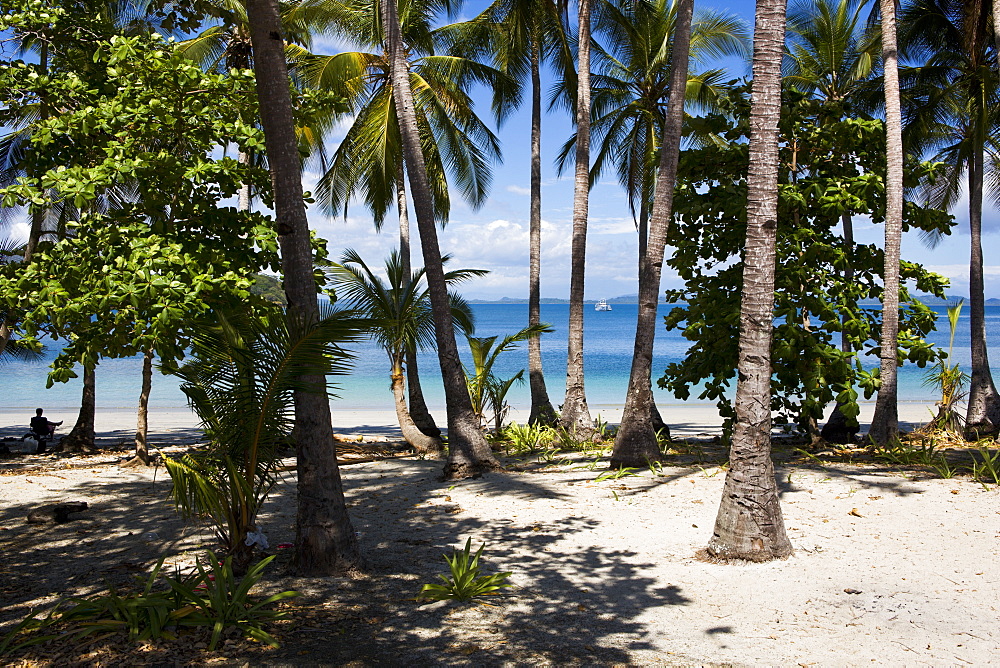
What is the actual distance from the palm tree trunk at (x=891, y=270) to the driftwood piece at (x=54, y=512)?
9563 mm

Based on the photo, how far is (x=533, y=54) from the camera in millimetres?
13539

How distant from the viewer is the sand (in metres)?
4.16

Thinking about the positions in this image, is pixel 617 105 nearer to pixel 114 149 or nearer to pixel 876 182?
pixel 876 182

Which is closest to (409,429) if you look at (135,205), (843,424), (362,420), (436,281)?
(436,281)

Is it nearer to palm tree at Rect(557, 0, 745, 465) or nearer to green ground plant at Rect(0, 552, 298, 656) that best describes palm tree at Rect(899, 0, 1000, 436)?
palm tree at Rect(557, 0, 745, 465)

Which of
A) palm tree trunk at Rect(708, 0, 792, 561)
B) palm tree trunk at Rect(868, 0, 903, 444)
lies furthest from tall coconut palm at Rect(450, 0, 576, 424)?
palm tree trunk at Rect(708, 0, 792, 561)

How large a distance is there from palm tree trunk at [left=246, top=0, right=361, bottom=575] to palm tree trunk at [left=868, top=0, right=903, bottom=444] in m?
7.39

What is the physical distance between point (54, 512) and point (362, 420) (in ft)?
46.2

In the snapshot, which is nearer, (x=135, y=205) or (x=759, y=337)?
(x=759, y=337)

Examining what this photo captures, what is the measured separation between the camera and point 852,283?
31.9ft

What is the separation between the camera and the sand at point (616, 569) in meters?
4.16

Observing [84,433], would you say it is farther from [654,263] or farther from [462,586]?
[462,586]

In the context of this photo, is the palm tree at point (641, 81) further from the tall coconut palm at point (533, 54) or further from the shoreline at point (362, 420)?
the shoreline at point (362, 420)

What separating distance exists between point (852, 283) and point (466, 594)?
729 cm
